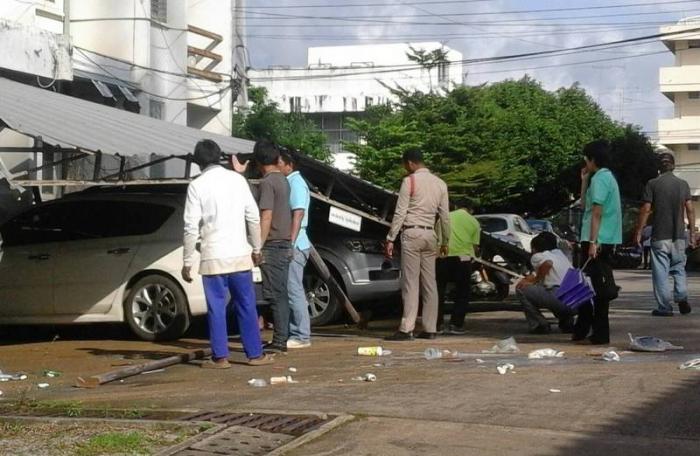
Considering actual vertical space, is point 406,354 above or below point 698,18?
below

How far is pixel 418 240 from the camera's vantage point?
1173 centimetres

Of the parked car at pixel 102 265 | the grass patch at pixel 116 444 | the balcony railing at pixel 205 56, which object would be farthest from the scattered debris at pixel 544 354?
the balcony railing at pixel 205 56

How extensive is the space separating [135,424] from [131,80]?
51.0ft

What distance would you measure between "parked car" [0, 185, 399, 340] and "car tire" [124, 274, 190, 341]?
0.03ft

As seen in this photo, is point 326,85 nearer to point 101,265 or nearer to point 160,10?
point 160,10

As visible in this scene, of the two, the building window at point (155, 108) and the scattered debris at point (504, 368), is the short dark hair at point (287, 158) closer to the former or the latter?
the scattered debris at point (504, 368)

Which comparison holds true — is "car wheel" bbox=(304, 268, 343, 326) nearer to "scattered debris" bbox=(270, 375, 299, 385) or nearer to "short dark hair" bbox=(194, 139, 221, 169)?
"short dark hair" bbox=(194, 139, 221, 169)

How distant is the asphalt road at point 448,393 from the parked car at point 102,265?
21.9 inches

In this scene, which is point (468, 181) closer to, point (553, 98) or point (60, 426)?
point (553, 98)

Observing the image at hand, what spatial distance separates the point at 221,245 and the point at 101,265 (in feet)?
11.1

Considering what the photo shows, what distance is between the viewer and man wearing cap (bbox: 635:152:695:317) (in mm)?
14109

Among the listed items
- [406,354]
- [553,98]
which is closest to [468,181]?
[553,98]

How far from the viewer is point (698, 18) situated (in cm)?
7344

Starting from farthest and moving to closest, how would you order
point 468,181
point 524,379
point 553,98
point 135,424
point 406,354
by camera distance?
point 553,98
point 468,181
point 406,354
point 524,379
point 135,424
